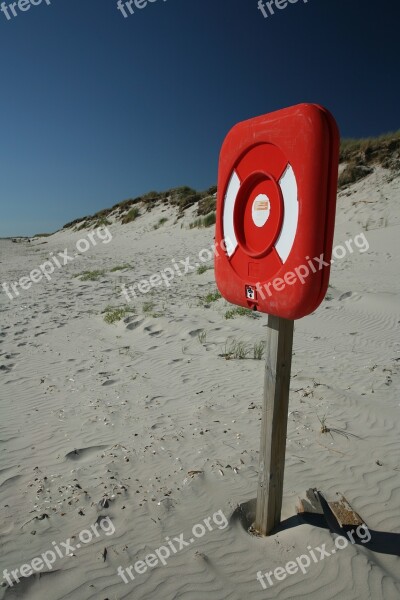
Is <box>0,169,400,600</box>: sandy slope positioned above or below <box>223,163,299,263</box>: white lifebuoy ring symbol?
below

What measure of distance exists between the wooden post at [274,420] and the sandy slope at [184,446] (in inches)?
7.6

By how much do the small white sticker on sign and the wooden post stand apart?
0.50 meters

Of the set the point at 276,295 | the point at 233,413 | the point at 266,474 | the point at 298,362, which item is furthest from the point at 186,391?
the point at 276,295

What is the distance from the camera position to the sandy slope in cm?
218

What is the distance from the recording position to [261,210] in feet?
5.96

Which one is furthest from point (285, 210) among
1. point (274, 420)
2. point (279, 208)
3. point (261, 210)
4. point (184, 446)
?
point (184, 446)

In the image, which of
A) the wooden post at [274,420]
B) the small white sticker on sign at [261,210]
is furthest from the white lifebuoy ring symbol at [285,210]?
the wooden post at [274,420]

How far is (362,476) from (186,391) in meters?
2.07

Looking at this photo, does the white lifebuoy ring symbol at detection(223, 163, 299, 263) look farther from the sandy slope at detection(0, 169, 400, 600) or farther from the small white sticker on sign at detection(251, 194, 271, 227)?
the sandy slope at detection(0, 169, 400, 600)

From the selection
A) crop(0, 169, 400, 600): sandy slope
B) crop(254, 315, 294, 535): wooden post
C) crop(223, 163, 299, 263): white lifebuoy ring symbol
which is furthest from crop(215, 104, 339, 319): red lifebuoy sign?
crop(0, 169, 400, 600): sandy slope

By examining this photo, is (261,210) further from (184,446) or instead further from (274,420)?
(184,446)

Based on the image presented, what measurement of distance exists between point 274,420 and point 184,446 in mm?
1491

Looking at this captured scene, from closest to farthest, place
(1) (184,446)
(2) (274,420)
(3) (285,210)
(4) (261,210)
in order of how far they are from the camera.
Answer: (3) (285,210), (4) (261,210), (2) (274,420), (1) (184,446)

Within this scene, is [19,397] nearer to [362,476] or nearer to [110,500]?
[110,500]
